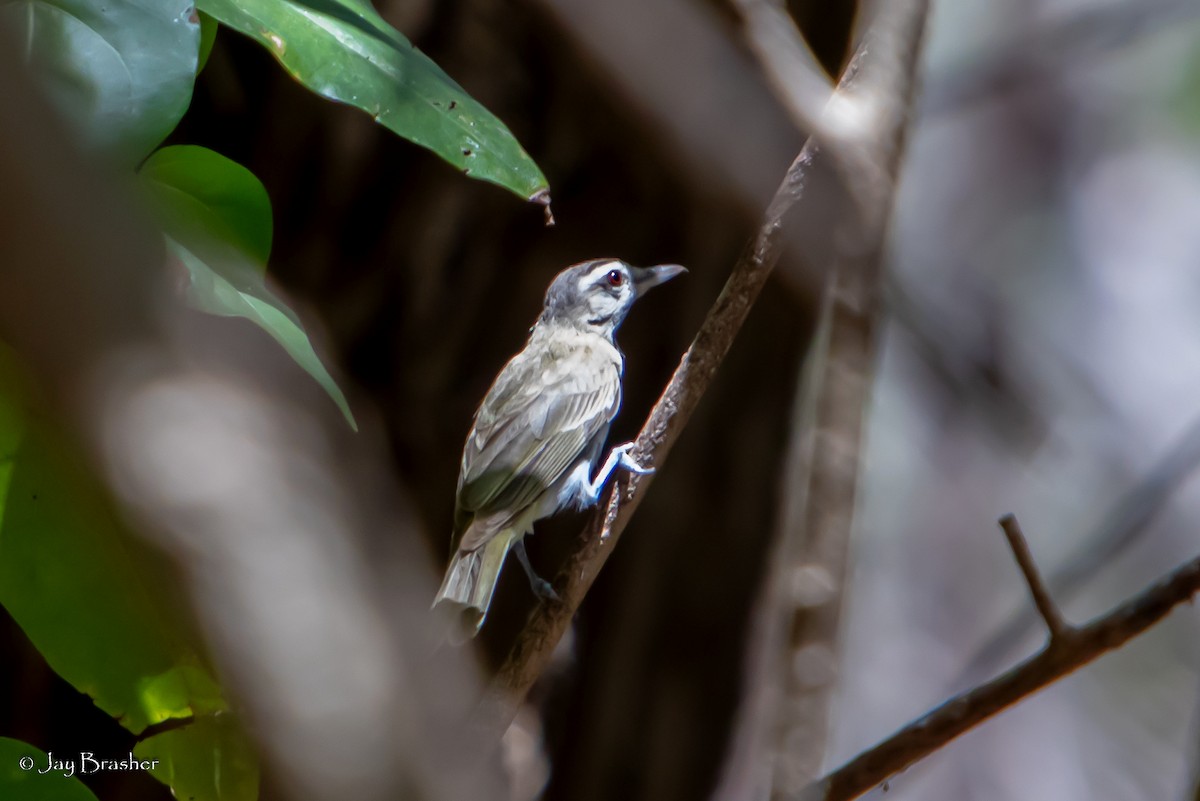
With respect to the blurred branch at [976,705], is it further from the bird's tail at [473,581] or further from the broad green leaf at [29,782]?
the bird's tail at [473,581]

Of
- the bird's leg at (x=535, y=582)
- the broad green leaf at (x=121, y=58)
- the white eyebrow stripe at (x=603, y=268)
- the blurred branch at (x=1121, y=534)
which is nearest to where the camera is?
the broad green leaf at (x=121, y=58)

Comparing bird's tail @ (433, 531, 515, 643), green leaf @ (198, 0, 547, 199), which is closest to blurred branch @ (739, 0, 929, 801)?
green leaf @ (198, 0, 547, 199)

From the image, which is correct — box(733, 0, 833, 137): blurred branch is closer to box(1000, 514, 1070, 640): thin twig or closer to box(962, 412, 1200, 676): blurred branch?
box(1000, 514, 1070, 640): thin twig

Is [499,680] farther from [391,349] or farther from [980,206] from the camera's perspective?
[980,206]

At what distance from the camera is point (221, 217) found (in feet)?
6.28

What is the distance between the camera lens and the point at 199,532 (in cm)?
62

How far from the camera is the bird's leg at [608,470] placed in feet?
8.14

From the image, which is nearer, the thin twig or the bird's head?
the thin twig

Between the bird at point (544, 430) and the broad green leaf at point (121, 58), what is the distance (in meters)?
1.47

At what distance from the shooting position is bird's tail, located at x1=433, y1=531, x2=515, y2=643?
2.99 metres

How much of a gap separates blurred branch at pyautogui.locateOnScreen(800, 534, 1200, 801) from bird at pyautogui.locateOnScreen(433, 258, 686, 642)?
A: 118 centimetres

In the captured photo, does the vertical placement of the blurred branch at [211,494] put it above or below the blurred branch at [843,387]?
above

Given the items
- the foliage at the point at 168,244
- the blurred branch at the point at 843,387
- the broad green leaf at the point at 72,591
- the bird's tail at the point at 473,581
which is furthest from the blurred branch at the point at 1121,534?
the broad green leaf at the point at 72,591

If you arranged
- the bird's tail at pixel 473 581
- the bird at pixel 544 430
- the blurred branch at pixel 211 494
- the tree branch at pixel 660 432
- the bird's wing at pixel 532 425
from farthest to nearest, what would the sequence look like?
1. the bird's wing at pixel 532 425
2. the bird at pixel 544 430
3. the bird's tail at pixel 473 581
4. the tree branch at pixel 660 432
5. the blurred branch at pixel 211 494
